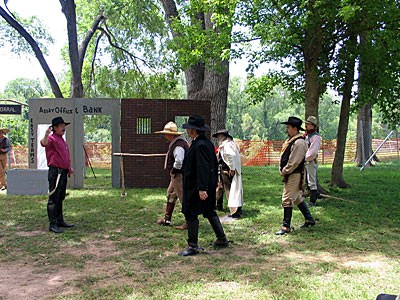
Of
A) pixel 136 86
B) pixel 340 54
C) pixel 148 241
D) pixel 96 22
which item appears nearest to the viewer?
pixel 148 241

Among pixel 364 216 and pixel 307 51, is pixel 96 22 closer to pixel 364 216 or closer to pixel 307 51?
pixel 307 51

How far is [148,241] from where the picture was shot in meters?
6.46

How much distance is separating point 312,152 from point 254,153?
19.1 metres

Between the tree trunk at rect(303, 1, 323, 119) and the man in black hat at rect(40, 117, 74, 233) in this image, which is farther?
the tree trunk at rect(303, 1, 323, 119)

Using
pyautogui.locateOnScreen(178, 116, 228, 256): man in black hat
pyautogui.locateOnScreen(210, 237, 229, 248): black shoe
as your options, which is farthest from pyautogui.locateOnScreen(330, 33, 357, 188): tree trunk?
pyautogui.locateOnScreen(178, 116, 228, 256): man in black hat

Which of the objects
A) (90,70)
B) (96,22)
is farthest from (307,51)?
(90,70)

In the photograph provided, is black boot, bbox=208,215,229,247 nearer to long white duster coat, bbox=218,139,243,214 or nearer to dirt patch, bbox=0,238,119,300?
dirt patch, bbox=0,238,119,300

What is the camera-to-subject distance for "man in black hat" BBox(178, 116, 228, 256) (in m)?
5.54

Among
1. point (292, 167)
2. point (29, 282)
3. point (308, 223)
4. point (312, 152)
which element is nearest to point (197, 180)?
point (292, 167)

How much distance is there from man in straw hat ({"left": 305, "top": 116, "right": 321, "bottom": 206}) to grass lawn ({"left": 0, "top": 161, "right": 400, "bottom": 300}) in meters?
0.48

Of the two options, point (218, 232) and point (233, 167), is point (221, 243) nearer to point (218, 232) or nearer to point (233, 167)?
point (218, 232)

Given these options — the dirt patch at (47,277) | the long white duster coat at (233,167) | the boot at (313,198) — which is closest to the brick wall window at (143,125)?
the long white duster coat at (233,167)

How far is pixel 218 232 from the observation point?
19.7 feet

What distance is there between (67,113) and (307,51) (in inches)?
316
